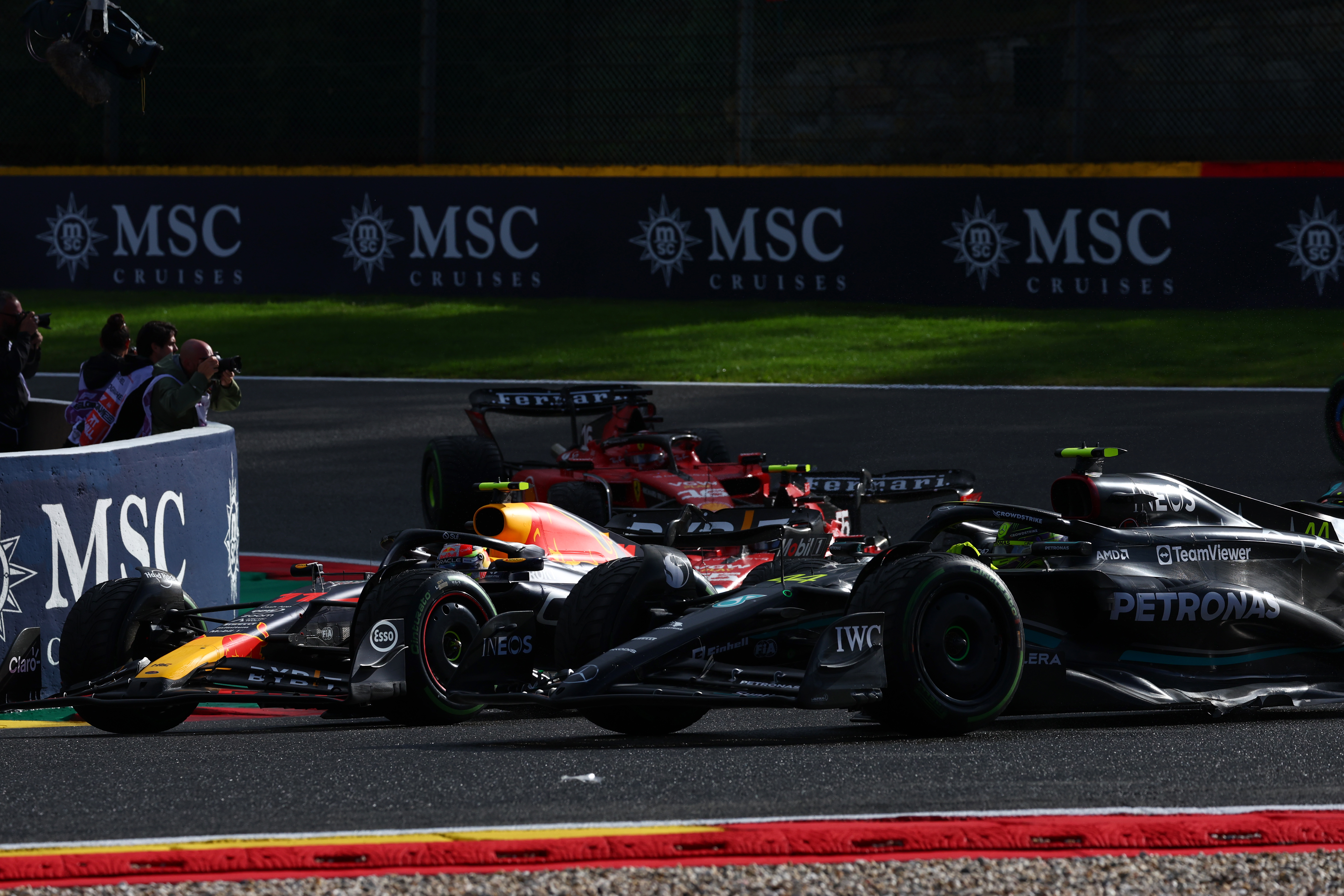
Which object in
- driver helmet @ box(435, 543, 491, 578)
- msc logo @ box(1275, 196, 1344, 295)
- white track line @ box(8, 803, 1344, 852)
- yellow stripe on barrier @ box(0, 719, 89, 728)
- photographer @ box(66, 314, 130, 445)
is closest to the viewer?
white track line @ box(8, 803, 1344, 852)

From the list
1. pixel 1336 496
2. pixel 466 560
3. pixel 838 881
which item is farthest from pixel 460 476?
pixel 838 881

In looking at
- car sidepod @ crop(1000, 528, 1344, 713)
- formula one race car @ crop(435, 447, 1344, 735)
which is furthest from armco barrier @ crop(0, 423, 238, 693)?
car sidepod @ crop(1000, 528, 1344, 713)

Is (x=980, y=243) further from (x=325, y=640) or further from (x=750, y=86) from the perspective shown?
(x=325, y=640)

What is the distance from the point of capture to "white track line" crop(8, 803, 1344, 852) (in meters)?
4.50

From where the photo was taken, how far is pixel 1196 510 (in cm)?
736

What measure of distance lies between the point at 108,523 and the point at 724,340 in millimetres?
12165

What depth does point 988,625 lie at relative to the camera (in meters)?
6.10

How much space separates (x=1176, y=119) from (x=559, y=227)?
Answer: 274 inches

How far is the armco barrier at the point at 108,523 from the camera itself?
793 centimetres

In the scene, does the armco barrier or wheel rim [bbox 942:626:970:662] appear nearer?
wheel rim [bbox 942:626:970:662]

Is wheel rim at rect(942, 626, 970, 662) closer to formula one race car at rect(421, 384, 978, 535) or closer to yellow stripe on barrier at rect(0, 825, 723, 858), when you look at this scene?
yellow stripe on barrier at rect(0, 825, 723, 858)

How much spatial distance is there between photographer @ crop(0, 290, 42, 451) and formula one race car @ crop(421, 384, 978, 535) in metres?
2.52

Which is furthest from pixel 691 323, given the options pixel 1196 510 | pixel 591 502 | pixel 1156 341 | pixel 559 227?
pixel 1196 510

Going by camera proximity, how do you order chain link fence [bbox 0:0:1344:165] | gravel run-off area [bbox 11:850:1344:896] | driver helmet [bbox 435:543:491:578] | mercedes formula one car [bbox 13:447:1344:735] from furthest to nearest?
chain link fence [bbox 0:0:1344:165], driver helmet [bbox 435:543:491:578], mercedes formula one car [bbox 13:447:1344:735], gravel run-off area [bbox 11:850:1344:896]
